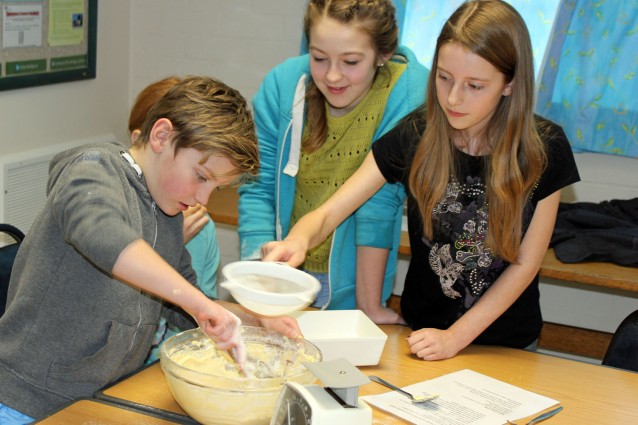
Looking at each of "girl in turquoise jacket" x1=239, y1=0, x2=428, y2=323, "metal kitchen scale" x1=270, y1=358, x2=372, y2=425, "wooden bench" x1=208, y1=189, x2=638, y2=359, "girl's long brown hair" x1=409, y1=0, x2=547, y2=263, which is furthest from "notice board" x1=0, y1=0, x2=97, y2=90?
"metal kitchen scale" x1=270, y1=358, x2=372, y2=425

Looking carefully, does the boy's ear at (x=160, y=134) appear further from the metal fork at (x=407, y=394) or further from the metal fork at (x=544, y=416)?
the metal fork at (x=544, y=416)

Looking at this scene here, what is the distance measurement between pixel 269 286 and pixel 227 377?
0.85ft

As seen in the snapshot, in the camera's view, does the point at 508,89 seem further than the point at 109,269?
Yes

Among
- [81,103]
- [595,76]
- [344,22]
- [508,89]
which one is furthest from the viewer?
[81,103]

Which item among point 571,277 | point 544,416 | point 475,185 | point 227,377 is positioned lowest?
point 571,277

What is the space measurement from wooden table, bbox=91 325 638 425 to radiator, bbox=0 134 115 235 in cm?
186

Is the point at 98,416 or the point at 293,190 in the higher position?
the point at 293,190

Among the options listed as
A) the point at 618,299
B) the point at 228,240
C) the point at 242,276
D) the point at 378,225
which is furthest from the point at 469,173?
the point at 228,240

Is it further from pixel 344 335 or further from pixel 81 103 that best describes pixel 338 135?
pixel 81 103

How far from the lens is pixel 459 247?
1.92 m

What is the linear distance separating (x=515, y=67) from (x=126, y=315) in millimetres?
1023

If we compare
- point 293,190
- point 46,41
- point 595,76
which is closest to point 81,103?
point 46,41

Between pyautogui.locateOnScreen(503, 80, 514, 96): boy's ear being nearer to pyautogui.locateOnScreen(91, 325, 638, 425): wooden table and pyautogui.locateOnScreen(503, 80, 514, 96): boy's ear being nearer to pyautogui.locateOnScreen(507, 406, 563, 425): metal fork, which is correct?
pyautogui.locateOnScreen(91, 325, 638, 425): wooden table

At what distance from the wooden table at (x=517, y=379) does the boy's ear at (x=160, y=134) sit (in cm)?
46
